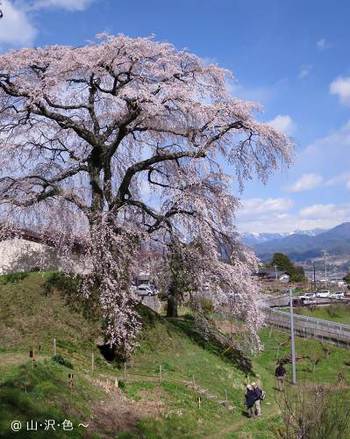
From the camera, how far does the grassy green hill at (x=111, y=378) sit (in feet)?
46.1

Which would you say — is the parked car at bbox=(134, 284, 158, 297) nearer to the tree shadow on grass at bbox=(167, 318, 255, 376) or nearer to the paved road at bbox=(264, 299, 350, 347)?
the tree shadow on grass at bbox=(167, 318, 255, 376)

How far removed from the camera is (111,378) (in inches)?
746

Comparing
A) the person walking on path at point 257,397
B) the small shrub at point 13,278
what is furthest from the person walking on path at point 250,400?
the small shrub at point 13,278

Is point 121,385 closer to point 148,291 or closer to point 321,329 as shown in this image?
point 148,291

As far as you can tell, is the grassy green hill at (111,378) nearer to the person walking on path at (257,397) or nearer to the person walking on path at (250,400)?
the person walking on path at (250,400)

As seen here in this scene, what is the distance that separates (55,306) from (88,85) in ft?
32.2

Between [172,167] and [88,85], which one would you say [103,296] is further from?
[88,85]

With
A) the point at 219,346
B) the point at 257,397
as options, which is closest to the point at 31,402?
the point at 257,397

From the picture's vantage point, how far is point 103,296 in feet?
72.4

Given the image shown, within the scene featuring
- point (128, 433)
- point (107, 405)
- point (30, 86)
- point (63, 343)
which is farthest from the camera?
point (30, 86)

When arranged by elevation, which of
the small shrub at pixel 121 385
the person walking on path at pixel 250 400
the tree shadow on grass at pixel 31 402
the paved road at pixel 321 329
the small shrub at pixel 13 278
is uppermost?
the small shrub at pixel 13 278

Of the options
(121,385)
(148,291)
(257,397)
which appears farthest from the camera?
(148,291)

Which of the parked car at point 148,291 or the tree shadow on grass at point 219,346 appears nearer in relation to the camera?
the tree shadow on grass at point 219,346

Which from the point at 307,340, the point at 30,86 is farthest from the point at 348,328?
the point at 30,86
